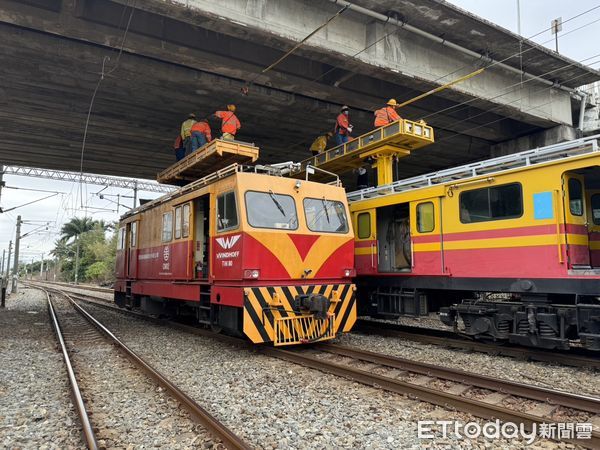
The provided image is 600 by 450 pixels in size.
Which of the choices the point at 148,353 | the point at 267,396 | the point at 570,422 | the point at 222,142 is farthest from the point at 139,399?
the point at 222,142

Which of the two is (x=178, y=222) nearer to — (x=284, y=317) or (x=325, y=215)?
(x=325, y=215)

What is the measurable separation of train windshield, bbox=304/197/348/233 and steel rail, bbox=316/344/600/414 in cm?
253

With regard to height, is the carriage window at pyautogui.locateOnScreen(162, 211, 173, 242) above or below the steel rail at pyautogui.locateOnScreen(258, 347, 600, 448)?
above

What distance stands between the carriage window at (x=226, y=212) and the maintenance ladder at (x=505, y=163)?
13.3ft

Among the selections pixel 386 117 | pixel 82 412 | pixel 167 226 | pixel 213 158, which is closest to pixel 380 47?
pixel 386 117

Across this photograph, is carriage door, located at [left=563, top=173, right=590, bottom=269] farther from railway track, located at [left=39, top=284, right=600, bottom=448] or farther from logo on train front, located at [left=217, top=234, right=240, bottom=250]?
logo on train front, located at [left=217, top=234, right=240, bottom=250]

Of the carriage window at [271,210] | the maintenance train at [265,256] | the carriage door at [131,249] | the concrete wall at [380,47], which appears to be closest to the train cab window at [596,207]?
the maintenance train at [265,256]

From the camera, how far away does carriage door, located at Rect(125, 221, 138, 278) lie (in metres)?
13.7

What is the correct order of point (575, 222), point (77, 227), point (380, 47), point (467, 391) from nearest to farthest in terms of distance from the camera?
point (467, 391), point (575, 222), point (380, 47), point (77, 227)

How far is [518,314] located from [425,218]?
2.68m

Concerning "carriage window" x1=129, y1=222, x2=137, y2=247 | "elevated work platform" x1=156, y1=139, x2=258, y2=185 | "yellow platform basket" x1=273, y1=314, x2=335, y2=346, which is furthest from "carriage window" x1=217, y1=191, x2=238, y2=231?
"carriage window" x1=129, y1=222, x2=137, y2=247

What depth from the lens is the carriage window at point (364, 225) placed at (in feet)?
35.5

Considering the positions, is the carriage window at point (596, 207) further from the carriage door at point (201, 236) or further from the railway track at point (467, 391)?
the carriage door at point (201, 236)

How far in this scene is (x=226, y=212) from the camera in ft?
27.4
